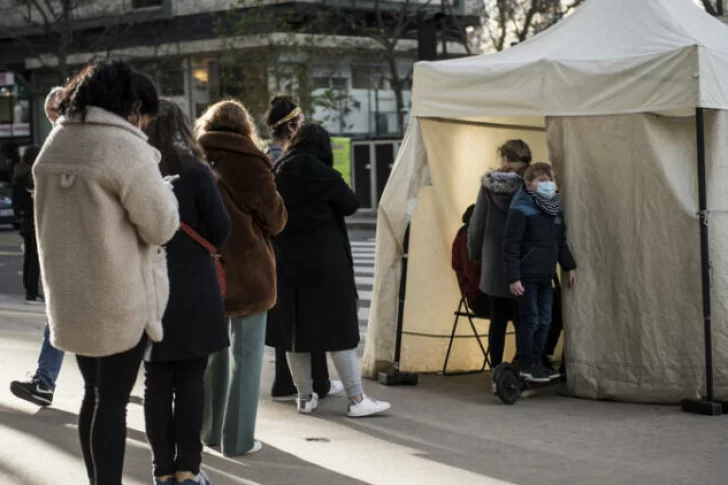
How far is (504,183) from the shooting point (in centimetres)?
800

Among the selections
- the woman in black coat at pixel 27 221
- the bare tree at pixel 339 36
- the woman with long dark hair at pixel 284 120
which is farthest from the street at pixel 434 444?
the bare tree at pixel 339 36

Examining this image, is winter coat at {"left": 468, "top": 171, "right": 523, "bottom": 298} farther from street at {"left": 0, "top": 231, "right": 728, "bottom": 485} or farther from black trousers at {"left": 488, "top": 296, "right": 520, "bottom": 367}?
street at {"left": 0, "top": 231, "right": 728, "bottom": 485}

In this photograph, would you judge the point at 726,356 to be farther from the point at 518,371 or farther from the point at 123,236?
the point at 123,236

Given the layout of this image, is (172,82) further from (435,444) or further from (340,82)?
(435,444)

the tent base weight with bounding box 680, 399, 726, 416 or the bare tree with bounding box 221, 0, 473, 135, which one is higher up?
the bare tree with bounding box 221, 0, 473, 135

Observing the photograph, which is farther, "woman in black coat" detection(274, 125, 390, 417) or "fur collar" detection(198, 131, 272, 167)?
"woman in black coat" detection(274, 125, 390, 417)

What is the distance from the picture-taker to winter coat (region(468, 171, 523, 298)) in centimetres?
799

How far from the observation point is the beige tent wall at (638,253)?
7535 millimetres

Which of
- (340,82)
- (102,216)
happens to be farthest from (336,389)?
(340,82)

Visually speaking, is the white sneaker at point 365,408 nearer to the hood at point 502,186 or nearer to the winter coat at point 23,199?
the hood at point 502,186

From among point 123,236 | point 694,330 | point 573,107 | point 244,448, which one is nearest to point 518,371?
point 694,330

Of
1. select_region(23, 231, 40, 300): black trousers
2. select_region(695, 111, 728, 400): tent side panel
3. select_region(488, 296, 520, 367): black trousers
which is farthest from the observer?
select_region(23, 231, 40, 300): black trousers

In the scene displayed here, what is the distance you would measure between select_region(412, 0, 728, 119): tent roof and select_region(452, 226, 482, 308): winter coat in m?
0.96

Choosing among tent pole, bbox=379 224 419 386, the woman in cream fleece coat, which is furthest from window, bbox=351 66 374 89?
the woman in cream fleece coat
